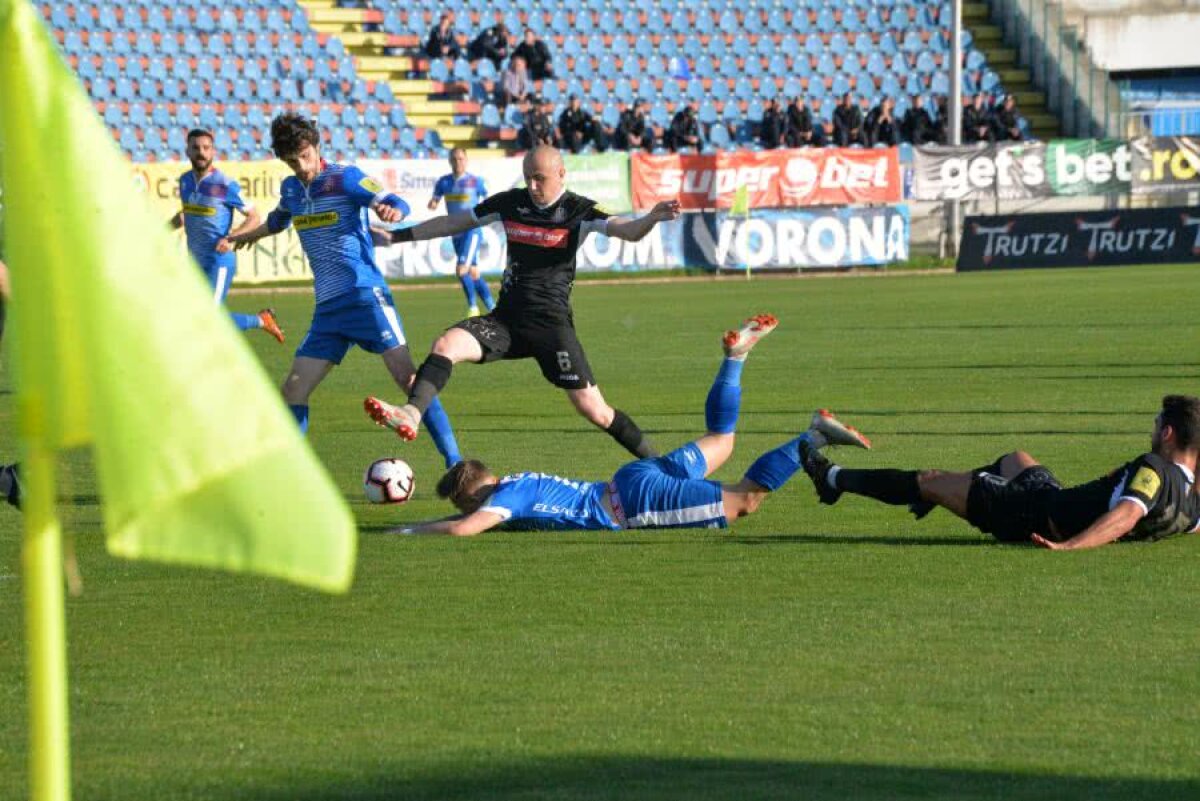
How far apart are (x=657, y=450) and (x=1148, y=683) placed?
6.76m

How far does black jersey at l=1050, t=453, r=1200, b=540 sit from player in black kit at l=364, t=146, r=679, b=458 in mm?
2939

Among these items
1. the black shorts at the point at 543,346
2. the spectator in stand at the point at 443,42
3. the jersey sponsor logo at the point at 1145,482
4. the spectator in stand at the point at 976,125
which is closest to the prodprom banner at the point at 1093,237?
the spectator in stand at the point at 976,125

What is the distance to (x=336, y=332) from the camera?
11.9 metres

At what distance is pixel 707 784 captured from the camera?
16.8 feet

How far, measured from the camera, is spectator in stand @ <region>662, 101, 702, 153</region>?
39.8m

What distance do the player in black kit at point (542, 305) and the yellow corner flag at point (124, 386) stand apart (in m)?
8.13

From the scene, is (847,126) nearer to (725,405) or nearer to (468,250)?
(468,250)

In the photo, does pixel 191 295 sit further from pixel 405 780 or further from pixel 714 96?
pixel 714 96

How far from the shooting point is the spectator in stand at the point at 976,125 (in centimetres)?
4181

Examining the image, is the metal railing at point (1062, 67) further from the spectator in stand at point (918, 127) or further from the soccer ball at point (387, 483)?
the soccer ball at point (387, 483)

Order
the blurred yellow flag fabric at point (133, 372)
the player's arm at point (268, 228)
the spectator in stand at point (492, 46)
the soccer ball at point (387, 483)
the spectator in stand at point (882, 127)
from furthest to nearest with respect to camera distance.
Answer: the spectator in stand at point (492, 46) < the spectator in stand at point (882, 127) < the player's arm at point (268, 228) < the soccer ball at point (387, 483) < the blurred yellow flag fabric at point (133, 372)

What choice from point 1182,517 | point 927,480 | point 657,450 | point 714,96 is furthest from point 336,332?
point 714,96

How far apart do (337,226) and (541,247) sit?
141 cm

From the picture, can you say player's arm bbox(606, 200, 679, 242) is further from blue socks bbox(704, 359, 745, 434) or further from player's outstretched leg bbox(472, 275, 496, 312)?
player's outstretched leg bbox(472, 275, 496, 312)
